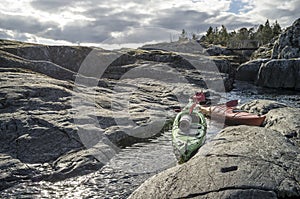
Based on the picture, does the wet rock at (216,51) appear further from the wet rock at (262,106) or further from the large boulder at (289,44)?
the wet rock at (262,106)

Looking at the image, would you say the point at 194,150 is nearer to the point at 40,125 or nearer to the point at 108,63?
the point at 40,125

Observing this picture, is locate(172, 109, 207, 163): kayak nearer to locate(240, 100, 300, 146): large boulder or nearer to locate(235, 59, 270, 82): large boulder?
locate(240, 100, 300, 146): large boulder

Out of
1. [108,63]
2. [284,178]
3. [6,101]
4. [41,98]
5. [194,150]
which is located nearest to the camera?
[284,178]

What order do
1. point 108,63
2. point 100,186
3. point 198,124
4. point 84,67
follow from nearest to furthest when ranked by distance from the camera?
point 100,186 → point 198,124 → point 84,67 → point 108,63

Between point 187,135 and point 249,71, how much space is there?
38236 mm

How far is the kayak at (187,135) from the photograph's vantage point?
13359 mm

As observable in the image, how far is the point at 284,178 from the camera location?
24.4 ft

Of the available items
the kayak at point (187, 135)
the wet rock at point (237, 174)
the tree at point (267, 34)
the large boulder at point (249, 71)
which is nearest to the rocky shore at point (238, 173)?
the wet rock at point (237, 174)

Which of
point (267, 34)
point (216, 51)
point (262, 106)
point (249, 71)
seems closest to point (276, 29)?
point (267, 34)

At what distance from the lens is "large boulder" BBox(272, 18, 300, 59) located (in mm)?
52938

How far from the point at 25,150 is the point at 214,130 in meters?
11.8

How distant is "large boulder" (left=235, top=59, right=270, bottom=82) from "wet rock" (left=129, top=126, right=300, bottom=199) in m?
41.2

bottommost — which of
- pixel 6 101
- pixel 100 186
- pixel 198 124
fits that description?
pixel 100 186

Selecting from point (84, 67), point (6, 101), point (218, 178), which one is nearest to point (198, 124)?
point (218, 178)
